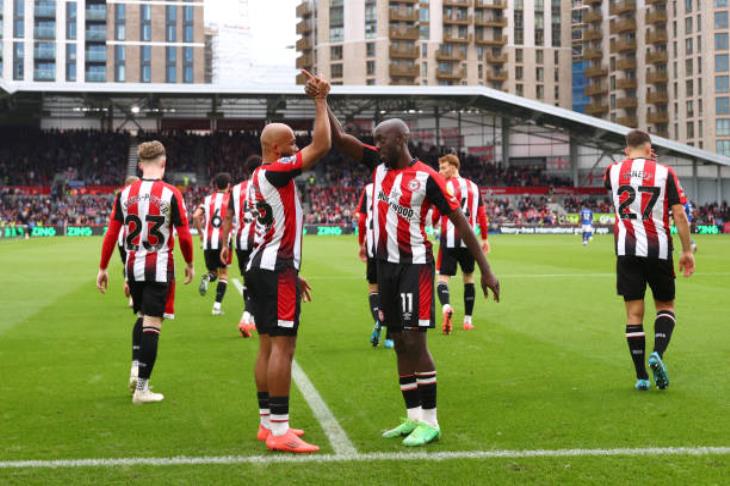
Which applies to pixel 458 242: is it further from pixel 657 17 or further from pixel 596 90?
pixel 596 90

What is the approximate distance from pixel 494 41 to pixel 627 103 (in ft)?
62.9

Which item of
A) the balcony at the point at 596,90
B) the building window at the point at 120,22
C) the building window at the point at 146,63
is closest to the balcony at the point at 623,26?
the balcony at the point at 596,90

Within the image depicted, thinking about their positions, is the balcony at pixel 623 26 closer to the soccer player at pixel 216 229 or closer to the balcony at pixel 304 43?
the balcony at pixel 304 43

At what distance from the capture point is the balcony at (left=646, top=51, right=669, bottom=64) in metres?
102

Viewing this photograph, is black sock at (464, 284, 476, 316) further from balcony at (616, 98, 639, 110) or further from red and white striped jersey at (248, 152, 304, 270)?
balcony at (616, 98, 639, 110)

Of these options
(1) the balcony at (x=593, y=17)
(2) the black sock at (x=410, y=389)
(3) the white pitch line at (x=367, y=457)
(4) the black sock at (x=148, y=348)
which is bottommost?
(3) the white pitch line at (x=367, y=457)

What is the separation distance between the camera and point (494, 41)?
111 m

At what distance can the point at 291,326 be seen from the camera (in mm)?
5512

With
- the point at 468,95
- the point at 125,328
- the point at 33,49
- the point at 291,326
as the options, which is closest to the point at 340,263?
the point at 125,328

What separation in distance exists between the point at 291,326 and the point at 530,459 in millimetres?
1736

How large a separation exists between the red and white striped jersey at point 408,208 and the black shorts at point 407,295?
0.21 ft

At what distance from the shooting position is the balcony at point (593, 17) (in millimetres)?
110625

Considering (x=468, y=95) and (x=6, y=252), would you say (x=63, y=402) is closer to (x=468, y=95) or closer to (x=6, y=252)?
(x=6, y=252)

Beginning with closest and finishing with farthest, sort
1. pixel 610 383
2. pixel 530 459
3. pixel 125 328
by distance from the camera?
pixel 530 459
pixel 610 383
pixel 125 328
